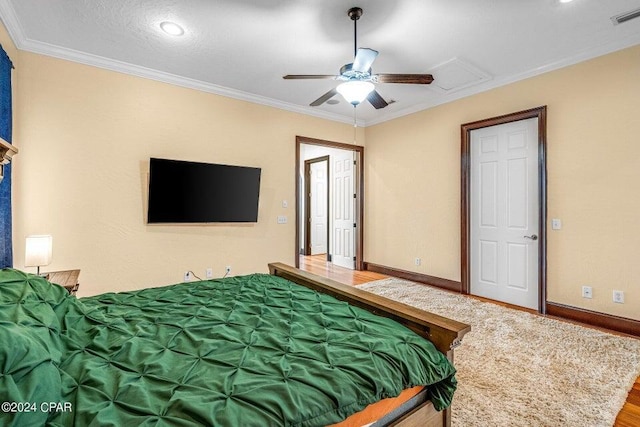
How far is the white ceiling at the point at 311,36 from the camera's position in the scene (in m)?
2.56

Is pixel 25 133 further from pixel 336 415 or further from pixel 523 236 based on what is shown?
pixel 523 236

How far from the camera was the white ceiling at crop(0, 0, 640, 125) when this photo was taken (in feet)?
8.40

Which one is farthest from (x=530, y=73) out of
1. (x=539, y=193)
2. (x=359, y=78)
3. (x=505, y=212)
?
(x=359, y=78)

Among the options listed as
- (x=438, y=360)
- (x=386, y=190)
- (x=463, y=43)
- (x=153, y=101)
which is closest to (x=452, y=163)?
(x=386, y=190)

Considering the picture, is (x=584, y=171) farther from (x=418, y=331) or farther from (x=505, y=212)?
(x=418, y=331)

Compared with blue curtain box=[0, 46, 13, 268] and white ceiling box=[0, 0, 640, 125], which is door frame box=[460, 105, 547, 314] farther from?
blue curtain box=[0, 46, 13, 268]

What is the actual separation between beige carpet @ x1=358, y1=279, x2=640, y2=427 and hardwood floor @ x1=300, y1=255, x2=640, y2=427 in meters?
0.04

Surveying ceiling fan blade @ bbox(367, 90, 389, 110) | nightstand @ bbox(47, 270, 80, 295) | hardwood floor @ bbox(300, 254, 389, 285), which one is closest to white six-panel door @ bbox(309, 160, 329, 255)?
hardwood floor @ bbox(300, 254, 389, 285)

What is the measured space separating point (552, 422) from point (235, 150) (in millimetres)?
4159

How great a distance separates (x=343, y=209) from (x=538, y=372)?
4.43 meters

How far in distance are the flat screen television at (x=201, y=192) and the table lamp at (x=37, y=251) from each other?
1.15 meters

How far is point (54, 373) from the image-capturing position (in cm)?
97

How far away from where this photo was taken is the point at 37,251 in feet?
8.48

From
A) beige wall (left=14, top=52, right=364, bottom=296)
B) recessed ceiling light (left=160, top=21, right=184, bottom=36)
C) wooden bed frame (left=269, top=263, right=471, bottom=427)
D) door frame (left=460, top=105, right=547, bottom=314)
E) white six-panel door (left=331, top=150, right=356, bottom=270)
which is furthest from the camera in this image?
white six-panel door (left=331, top=150, right=356, bottom=270)
